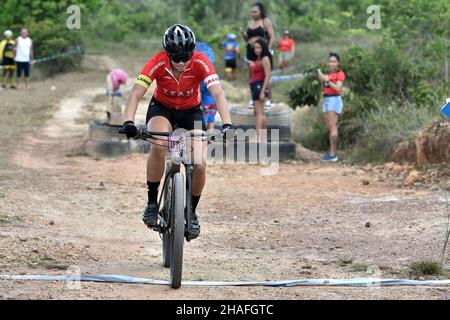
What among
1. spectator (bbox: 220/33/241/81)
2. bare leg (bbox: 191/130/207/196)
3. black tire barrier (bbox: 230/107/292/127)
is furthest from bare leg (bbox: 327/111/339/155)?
spectator (bbox: 220/33/241/81)

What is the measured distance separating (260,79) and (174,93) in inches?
280

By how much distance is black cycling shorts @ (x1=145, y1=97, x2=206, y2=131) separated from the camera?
7.50 meters

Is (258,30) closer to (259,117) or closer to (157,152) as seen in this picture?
(259,117)

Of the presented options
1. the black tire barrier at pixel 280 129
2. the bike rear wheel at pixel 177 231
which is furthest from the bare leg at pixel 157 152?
the black tire barrier at pixel 280 129

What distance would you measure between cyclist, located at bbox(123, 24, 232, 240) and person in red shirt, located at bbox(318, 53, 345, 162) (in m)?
6.69

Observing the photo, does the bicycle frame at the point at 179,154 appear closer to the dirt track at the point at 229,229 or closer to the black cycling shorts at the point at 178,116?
the black cycling shorts at the point at 178,116

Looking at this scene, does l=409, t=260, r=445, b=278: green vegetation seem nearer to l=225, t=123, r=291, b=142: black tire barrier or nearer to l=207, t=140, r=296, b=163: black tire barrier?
l=207, t=140, r=296, b=163: black tire barrier

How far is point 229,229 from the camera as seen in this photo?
9750 mm

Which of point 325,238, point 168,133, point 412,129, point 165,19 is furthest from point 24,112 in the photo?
point 165,19

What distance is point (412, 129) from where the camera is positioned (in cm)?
1345

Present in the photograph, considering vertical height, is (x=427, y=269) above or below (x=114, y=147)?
below

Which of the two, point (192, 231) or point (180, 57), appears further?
point (180, 57)

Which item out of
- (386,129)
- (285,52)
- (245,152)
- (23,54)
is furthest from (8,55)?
(386,129)

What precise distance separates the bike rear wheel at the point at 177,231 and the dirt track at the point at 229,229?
0.12 metres
